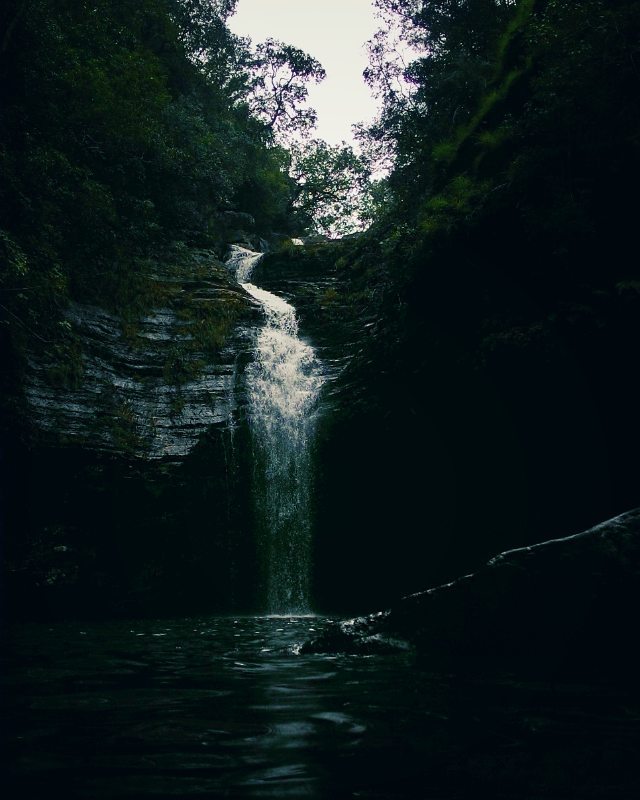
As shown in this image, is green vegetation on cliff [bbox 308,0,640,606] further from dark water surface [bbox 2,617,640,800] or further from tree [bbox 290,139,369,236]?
tree [bbox 290,139,369,236]

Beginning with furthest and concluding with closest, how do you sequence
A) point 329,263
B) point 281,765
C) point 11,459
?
point 329,263, point 11,459, point 281,765

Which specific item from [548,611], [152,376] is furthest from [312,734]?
[152,376]

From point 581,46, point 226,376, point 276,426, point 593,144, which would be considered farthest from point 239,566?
point 581,46

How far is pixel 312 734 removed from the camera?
9.17ft

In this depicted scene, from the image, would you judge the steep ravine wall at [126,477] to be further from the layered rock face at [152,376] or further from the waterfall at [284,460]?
the waterfall at [284,460]

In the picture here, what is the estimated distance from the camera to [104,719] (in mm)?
3129

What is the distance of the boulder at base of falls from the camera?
4.31 meters

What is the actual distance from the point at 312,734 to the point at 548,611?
2501 millimetres

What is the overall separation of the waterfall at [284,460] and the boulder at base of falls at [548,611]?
9.46 metres

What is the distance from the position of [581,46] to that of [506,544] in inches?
340

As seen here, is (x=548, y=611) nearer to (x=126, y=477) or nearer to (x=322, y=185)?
(x=126, y=477)

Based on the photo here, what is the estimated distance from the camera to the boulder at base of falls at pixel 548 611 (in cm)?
431

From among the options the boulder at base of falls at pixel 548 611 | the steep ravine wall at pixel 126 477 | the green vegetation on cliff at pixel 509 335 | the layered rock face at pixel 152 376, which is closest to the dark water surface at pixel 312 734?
the boulder at base of falls at pixel 548 611

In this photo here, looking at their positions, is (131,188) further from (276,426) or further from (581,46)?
(581,46)
